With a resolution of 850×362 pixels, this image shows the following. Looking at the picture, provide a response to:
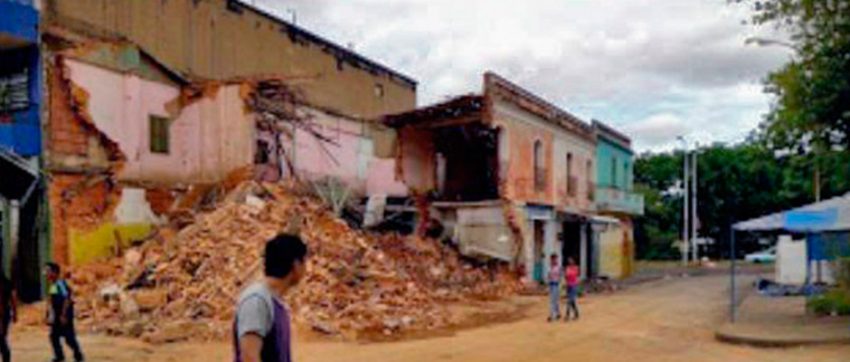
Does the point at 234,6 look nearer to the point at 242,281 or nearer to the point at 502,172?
the point at 502,172

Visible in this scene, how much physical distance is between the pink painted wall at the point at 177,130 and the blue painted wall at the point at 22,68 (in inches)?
76.8

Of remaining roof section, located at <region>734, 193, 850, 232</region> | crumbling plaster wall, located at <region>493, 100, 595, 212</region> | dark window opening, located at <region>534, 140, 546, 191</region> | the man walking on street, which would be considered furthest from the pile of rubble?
dark window opening, located at <region>534, 140, 546, 191</region>

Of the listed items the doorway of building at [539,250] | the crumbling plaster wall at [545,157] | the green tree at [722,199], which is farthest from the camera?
the green tree at [722,199]

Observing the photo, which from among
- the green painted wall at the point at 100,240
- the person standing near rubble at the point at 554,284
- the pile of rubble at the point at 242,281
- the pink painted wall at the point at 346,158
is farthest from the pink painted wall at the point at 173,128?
the person standing near rubble at the point at 554,284

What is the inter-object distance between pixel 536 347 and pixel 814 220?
6.48 metres

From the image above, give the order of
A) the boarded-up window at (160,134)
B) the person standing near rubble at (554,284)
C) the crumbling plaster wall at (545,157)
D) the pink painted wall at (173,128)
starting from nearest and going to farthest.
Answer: the person standing near rubble at (554,284) → the pink painted wall at (173,128) → the boarded-up window at (160,134) → the crumbling plaster wall at (545,157)

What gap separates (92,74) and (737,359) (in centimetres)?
1673

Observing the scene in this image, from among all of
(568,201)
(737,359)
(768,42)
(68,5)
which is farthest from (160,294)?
(568,201)

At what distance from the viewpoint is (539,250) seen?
3192 centimetres

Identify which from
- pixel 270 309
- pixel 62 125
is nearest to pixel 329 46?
pixel 62 125

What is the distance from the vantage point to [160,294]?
19.2 metres

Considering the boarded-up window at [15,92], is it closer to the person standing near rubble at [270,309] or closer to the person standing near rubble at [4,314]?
the person standing near rubble at [4,314]

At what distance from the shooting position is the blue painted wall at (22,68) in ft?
67.6

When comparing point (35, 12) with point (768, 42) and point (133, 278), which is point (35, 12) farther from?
point (768, 42)
